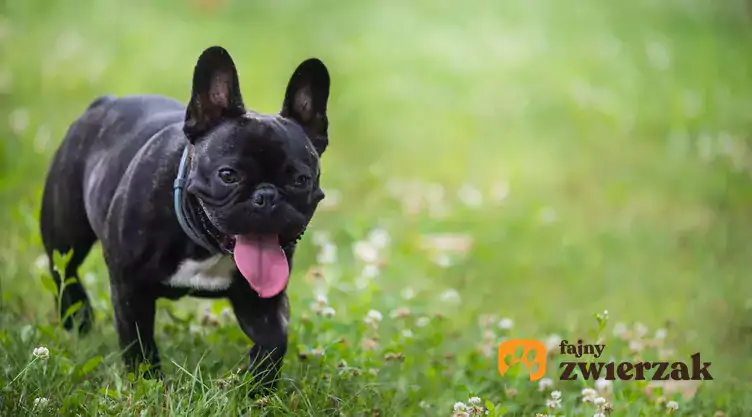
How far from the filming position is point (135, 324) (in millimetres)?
3820

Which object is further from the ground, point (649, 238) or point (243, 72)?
point (243, 72)

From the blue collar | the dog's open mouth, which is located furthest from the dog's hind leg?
the dog's open mouth

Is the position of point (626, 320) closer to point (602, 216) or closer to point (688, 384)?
point (688, 384)

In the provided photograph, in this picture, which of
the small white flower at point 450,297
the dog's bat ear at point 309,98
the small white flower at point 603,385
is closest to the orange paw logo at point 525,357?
the small white flower at point 603,385

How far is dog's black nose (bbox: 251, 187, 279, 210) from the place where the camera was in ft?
10.8

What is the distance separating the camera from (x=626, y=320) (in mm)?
5660

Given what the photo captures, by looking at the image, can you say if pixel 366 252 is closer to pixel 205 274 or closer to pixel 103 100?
pixel 103 100

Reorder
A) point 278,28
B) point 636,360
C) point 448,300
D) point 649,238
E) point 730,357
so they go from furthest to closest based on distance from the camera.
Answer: point 278,28 → point 649,238 → point 448,300 → point 730,357 → point 636,360

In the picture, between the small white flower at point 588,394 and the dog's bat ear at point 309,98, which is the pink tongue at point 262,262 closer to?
Result: the dog's bat ear at point 309,98

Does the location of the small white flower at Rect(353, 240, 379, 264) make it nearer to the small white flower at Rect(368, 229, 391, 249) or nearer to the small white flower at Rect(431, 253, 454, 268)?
the small white flower at Rect(368, 229, 391, 249)

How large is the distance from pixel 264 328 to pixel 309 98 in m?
0.85

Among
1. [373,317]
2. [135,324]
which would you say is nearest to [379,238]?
[373,317]

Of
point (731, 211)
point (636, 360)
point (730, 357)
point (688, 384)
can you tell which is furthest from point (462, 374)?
point (731, 211)

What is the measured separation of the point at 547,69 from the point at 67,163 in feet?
19.5
